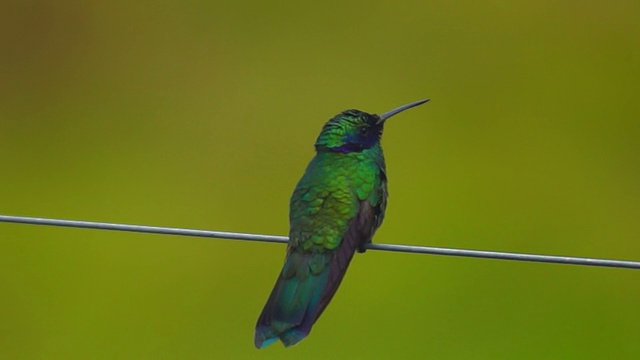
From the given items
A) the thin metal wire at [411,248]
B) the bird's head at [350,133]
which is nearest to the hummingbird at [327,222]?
the bird's head at [350,133]

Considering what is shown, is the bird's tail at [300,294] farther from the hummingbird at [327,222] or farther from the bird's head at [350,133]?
the bird's head at [350,133]

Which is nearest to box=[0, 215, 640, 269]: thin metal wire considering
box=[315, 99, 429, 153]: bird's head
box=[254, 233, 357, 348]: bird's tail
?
box=[254, 233, 357, 348]: bird's tail

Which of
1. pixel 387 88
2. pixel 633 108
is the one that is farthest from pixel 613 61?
pixel 387 88

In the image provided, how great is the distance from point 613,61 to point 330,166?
1681 millimetres

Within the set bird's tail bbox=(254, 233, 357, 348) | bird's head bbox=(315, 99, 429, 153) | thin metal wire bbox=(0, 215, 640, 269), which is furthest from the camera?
bird's head bbox=(315, 99, 429, 153)

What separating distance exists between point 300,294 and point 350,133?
0.60 m

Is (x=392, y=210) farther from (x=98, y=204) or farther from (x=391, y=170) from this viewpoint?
(x=98, y=204)

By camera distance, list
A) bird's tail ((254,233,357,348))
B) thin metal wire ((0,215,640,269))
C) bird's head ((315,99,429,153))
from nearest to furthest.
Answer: thin metal wire ((0,215,640,269)) → bird's tail ((254,233,357,348)) → bird's head ((315,99,429,153))

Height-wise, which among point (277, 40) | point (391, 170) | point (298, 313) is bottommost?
point (298, 313)

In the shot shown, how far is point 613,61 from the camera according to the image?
371cm

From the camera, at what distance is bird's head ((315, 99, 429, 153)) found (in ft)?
8.66

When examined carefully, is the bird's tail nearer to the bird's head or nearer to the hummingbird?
the hummingbird

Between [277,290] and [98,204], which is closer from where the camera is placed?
[277,290]

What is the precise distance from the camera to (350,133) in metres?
2.67
